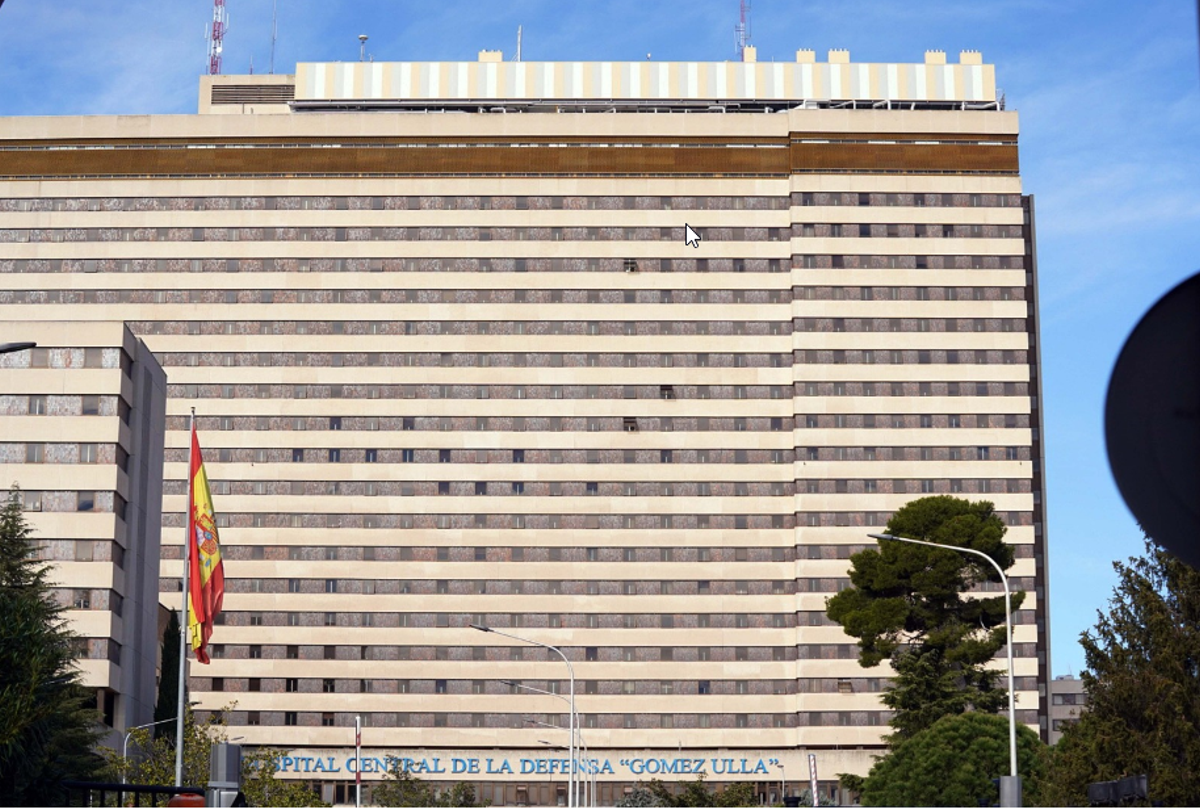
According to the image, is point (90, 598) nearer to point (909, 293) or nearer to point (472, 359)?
point (472, 359)

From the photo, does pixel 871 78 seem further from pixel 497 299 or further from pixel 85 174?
pixel 85 174

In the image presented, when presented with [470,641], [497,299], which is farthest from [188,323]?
[470,641]

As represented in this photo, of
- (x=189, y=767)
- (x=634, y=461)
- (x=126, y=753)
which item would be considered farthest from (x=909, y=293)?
(x=126, y=753)

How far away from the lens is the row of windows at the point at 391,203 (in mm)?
114125

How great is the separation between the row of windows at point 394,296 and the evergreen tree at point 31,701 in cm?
5469

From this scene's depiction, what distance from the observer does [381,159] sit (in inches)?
4555

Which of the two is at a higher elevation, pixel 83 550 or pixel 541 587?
pixel 541 587

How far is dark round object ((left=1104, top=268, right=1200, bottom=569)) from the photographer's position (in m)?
3.96

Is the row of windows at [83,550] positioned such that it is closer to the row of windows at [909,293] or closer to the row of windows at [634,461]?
the row of windows at [634,461]

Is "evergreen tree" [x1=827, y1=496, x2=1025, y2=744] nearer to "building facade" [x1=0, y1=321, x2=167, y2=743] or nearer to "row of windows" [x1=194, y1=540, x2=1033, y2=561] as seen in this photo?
"building facade" [x1=0, y1=321, x2=167, y2=743]

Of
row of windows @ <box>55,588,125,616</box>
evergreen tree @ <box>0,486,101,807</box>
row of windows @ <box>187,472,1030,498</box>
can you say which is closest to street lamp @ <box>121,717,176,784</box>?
evergreen tree @ <box>0,486,101,807</box>

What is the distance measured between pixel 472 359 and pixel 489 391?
7.81 ft

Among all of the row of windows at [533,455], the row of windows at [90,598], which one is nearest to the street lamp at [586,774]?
the row of windows at [533,455]

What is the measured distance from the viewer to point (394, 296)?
11369 centimetres
